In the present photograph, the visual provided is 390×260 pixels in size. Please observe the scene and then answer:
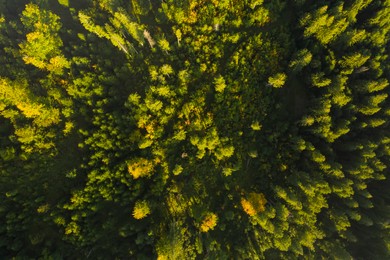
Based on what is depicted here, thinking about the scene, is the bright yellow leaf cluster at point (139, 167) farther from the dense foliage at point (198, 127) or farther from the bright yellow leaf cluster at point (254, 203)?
the bright yellow leaf cluster at point (254, 203)

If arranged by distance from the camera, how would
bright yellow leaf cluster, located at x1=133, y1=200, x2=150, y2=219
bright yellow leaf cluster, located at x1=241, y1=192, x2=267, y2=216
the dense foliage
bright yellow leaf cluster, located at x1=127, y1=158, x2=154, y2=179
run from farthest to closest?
bright yellow leaf cluster, located at x1=241, y1=192, x2=267, y2=216 → bright yellow leaf cluster, located at x1=127, y1=158, x2=154, y2=179 → the dense foliage → bright yellow leaf cluster, located at x1=133, y1=200, x2=150, y2=219

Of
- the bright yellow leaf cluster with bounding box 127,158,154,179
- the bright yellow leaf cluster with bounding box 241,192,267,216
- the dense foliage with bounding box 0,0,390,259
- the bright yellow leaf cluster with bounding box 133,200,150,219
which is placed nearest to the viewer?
the bright yellow leaf cluster with bounding box 133,200,150,219

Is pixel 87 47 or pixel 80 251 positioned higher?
pixel 87 47

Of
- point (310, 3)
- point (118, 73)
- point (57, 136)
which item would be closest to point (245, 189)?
point (118, 73)

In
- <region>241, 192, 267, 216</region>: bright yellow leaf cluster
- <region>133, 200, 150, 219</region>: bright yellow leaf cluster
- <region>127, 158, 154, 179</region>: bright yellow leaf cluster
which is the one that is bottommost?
<region>241, 192, 267, 216</region>: bright yellow leaf cluster

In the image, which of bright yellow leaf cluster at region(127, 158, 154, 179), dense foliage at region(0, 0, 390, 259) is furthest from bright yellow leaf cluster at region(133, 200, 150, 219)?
bright yellow leaf cluster at region(127, 158, 154, 179)

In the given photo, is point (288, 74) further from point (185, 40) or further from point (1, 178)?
point (1, 178)

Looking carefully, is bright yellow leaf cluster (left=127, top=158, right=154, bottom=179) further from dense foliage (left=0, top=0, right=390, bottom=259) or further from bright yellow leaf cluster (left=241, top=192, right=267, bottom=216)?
bright yellow leaf cluster (left=241, top=192, right=267, bottom=216)

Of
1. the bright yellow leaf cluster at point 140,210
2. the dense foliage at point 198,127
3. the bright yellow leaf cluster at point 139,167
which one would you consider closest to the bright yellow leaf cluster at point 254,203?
the dense foliage at point 198,127

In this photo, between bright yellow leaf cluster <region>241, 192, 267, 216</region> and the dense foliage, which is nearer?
the dense foliage

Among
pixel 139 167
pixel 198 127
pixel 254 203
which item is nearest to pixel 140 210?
pixel 139 167
